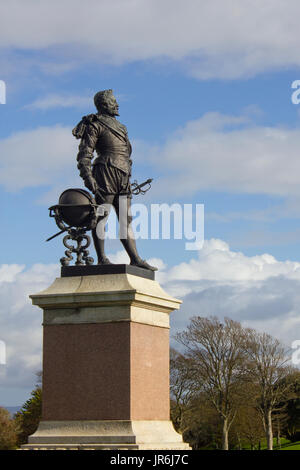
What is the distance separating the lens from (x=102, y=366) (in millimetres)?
12484

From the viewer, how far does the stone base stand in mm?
11898

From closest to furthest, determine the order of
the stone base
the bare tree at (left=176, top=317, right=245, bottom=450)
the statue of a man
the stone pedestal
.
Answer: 1. the stone base
2. the stone pedestal
3. the statue of a man
4. the bare tree at (left=176, top=317, right=245, bottom=450)

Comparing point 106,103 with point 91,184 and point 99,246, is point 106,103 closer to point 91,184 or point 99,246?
point 91,184

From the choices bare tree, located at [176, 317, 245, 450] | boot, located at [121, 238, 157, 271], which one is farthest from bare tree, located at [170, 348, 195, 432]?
boot, located at [121, 238, 157, 271]

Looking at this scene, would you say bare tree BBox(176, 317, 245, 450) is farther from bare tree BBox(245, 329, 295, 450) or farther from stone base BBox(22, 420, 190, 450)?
stone base BBox(22, 420, 190, 450)

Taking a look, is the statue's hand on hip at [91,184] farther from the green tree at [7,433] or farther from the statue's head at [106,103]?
the green tree at [7,433]

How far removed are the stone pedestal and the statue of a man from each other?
96 centimetres

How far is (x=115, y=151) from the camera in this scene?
544 inches

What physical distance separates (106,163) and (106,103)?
3.68 feet

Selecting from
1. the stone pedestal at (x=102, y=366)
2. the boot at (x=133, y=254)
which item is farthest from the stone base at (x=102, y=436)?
the boot at (x=133, y=254)

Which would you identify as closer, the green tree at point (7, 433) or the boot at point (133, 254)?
the boot at point (133, 254)

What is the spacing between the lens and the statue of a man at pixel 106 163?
13.6 meters

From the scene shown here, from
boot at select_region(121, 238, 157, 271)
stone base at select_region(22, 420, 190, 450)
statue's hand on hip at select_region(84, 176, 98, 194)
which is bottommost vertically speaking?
stone base at select_region(22, 420, 190, 450)
